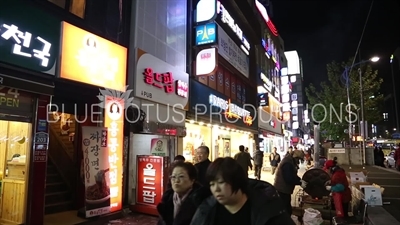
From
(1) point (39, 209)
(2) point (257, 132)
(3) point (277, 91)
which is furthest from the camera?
(3) point (277, 91)

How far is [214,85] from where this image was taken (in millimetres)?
17484

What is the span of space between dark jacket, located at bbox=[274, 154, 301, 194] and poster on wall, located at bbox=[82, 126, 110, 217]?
4328 mm

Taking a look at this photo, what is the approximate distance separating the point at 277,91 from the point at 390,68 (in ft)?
148

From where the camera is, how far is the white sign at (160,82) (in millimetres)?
10139

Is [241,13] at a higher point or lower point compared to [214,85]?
higher

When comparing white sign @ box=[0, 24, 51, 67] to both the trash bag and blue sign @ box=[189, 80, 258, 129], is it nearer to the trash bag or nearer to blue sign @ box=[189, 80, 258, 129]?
the trash bag

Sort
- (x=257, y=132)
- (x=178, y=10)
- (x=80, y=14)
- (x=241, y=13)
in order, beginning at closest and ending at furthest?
(x=80, y=14) < (x=178, y=10) < (x=241, y=13) < (x=257, y=132)

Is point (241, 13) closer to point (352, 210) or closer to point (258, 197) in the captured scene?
point (352, 210)

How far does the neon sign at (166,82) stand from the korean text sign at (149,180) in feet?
9.78

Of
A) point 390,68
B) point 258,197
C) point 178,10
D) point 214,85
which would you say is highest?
point 390,68

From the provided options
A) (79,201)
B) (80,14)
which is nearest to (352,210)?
Answer: (79,201)

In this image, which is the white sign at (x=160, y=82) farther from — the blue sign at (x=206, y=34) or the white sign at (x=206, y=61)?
the blue sign at (x=206, y=34)

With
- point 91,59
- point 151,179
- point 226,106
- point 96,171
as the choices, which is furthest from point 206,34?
point 96,171

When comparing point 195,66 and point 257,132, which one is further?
point 257,132
